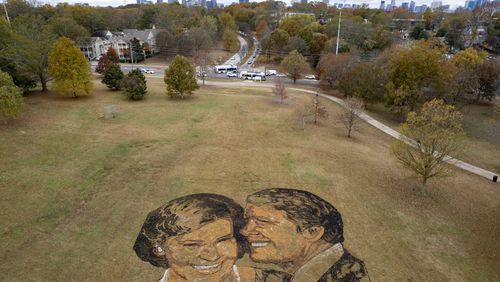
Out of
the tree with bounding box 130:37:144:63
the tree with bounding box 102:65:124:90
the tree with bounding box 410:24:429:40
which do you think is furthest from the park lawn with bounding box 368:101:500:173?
the tree with bounding box 130:37:144:63

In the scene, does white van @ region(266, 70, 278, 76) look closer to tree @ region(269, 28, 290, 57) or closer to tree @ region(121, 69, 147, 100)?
tree @ region(269, 28, 290, 57)

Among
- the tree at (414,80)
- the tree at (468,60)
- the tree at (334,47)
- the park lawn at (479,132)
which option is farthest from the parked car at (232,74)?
the tree at (468,60)

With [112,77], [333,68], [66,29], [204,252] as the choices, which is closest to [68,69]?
[112,77]

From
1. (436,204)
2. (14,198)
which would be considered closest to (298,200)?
(436,204)

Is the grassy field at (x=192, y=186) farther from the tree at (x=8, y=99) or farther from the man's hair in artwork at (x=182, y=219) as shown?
the tree at (x=8, y=99)

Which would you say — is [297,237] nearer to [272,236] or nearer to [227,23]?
[272,236]

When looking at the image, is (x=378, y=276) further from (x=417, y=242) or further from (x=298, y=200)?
(x=298, y=200)
